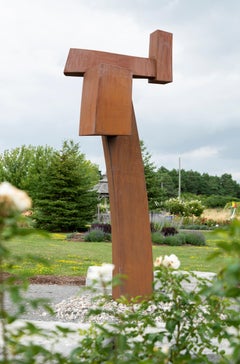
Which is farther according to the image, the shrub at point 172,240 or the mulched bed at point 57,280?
the shrub at point 172,240

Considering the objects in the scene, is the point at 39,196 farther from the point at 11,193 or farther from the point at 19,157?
the point at 11,193

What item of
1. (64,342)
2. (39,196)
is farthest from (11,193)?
(39,196)

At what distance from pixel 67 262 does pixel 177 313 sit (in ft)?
28.7

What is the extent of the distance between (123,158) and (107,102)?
0.69 meters

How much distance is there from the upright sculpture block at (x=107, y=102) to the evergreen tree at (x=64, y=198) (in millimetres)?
18476

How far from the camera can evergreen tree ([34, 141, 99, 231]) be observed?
24016 mm

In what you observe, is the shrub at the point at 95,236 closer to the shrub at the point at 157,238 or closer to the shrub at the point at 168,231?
the shrub at the point at 157,238

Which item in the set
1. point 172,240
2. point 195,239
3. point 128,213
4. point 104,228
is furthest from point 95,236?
point 128,213

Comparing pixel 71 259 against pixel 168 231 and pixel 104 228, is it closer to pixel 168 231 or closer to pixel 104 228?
pixel 104 228

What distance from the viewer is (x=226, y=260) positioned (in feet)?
4.43

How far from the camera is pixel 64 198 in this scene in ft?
80.0

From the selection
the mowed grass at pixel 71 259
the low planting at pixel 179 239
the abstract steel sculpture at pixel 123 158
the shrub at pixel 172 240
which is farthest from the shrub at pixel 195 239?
the abstract steel sculpture at pixel 123 158

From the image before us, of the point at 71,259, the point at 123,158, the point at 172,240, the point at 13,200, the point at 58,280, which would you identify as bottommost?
the point at 58,280

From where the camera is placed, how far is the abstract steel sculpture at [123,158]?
17.8 feet
